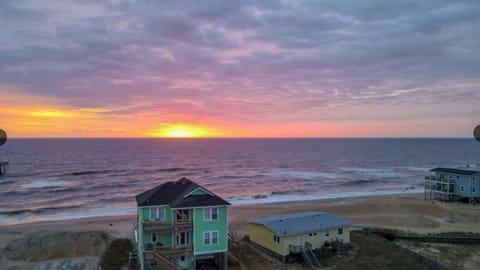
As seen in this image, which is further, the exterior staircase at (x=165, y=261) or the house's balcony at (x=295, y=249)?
the house's balcony at (x=295, y=249)

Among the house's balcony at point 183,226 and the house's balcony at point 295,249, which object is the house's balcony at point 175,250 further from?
the house's balcony at point 295,249

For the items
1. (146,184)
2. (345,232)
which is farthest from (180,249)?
(146,184)

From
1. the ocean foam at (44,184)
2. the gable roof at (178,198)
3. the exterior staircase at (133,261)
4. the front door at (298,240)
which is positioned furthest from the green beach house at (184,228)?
the ocean foam at (44,184)

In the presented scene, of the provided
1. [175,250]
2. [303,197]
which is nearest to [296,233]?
[175,250]

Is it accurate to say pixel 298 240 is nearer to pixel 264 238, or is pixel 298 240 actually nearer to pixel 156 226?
pixel 264 238

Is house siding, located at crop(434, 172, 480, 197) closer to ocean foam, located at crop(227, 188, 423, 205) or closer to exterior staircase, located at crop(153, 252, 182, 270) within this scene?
ocean foam, located at crop(227, 188, 423, 205)

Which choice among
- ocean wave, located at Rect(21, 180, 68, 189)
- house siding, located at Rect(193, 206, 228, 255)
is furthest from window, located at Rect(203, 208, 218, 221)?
ocean wave, located at Rect(21, 180, 68, 189)

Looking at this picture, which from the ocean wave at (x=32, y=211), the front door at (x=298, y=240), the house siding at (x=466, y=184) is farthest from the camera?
the house siding at (x=466, y=184)

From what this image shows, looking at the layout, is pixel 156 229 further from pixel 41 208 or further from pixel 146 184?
pixel 146 184
